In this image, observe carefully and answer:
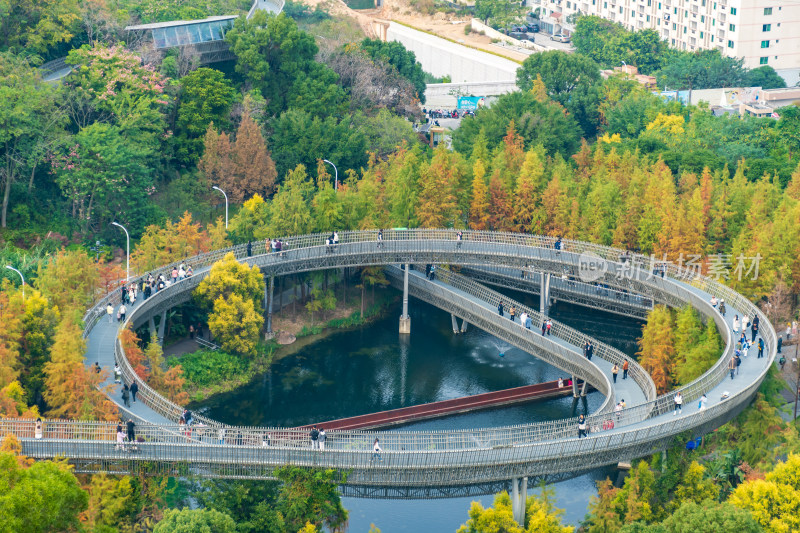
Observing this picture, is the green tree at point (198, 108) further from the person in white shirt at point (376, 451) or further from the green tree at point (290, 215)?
the person in white shirt at point (376, 451)

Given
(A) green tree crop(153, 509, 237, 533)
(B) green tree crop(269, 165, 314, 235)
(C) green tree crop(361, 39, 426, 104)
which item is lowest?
(A) green tree crop(153, 509, 237, 533)

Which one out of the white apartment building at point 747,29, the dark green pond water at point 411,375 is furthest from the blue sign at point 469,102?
the dark green pond water at point 411,375

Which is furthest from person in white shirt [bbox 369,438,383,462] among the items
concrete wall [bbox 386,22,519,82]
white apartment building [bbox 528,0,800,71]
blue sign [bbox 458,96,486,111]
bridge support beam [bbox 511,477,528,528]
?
white apartment building [bbox 528,0,800,71]

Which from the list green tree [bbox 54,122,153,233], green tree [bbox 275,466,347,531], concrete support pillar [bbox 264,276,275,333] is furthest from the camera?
green tree [bbox 54,122,153,233]

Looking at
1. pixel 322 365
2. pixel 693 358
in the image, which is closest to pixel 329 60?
pixel 322 365

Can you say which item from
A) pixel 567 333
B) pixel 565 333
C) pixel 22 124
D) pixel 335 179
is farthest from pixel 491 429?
pixel 22 124

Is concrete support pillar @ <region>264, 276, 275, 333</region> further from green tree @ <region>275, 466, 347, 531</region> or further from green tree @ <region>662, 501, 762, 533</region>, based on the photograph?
green tree @ <region>662, 501, 762, 533</region>

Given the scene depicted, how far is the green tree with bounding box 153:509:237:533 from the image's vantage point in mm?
71500

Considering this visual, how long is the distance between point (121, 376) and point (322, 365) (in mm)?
24471

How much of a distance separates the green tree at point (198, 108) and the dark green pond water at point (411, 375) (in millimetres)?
26411

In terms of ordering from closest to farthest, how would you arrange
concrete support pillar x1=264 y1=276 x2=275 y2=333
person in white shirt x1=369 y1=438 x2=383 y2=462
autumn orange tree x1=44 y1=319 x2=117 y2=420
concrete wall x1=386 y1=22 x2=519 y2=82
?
person in white shirt x1=369 y1=438 x2=383 y2=462, autumn orange tree x1=44 y1=319 x2=117 y2=420, concrete support pillar x1=264 y1=276 x2=275 y2=333, concrete wall x1=386 y1=22 x2=519 y2=82

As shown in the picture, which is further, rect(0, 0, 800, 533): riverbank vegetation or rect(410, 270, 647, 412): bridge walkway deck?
rect(410, 270, 647, 412): bridge walkway deck

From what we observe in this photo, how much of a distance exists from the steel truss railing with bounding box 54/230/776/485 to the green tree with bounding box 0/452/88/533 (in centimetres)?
796

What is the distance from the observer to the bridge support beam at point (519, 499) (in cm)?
8206
